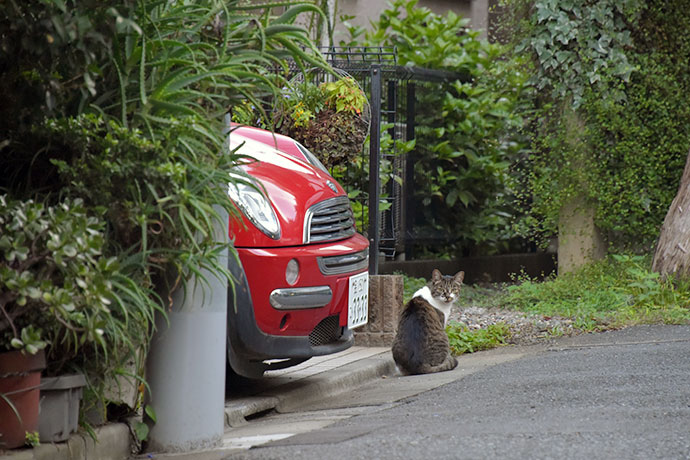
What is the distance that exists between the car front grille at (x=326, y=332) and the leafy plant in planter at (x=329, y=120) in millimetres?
2048

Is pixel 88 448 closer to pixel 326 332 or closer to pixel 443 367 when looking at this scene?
pixel 326 332

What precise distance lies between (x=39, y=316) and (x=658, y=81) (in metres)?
8.02

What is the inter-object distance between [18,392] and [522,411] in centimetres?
227

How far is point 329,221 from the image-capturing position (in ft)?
16.4

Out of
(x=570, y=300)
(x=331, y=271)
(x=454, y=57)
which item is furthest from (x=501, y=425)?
(x=454, y=57)

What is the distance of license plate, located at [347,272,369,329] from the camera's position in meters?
5.05

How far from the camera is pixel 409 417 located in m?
4.26

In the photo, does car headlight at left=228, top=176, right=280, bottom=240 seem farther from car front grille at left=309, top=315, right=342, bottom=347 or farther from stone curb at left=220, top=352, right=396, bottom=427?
stone curb at left=220, top=352, right=396, bottom=427

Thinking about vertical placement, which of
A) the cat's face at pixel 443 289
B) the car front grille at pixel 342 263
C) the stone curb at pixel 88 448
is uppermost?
the car front grille at pixel 342 263

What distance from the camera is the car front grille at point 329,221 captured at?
481 cm

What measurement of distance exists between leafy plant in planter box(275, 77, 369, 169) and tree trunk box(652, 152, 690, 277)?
3.60 metres

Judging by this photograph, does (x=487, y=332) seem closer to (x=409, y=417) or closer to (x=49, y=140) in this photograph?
(x=409, y=417)

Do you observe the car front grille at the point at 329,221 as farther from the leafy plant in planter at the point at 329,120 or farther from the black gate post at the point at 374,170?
the black gate post at the point at 374,170

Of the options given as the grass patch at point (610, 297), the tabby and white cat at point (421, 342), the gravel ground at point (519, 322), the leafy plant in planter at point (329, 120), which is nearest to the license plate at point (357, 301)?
the tabby and white cat at point (421, 342)
